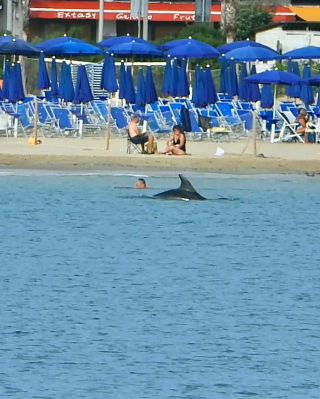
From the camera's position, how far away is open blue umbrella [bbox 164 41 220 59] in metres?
34.2

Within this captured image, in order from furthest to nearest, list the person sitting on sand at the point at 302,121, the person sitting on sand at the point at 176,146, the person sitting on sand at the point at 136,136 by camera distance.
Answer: the person sitting on sand at the point at 302,121 → the person sitting on sand at the point at 176,146 → the person sitting on sand at the point at 136,136

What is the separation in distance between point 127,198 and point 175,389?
12.4 meters

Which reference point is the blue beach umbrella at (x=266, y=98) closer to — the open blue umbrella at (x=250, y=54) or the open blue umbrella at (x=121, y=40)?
the open blue umbrella at (x=250, y=54)

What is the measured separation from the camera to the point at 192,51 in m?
34.2

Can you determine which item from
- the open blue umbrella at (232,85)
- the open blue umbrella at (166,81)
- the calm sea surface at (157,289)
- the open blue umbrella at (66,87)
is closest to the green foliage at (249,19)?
the open blue umbrella at (232,85)

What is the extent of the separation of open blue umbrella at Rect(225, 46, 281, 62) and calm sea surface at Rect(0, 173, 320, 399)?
8.88 m

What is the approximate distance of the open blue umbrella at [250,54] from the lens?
34562 millimetres

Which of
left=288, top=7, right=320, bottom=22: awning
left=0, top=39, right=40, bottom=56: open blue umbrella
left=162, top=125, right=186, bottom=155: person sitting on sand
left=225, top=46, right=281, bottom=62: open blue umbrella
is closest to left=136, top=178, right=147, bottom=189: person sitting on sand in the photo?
left=162, top=125, right=186, bottom=155: person sitting on sand

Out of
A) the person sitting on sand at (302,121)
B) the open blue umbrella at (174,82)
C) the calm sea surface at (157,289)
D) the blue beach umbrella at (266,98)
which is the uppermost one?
the open blue umbrella at (174,82)

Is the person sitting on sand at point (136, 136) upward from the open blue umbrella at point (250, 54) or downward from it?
downward

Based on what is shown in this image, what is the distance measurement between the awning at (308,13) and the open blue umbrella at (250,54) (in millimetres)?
22117

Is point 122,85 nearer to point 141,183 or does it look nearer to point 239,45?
point 239,45

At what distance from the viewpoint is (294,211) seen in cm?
2352

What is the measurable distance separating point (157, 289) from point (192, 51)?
18514 mm
